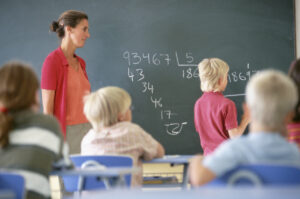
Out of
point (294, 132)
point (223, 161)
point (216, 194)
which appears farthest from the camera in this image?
point (294, 132)

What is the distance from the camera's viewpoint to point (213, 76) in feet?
11.6

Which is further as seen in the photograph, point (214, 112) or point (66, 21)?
point (66, 21)

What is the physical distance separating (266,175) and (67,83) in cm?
255

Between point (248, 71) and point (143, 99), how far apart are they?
3.64ft

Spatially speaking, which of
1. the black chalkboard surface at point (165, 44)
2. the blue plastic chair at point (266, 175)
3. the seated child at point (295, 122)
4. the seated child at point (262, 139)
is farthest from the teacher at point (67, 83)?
the blue plastic chair at point (266, 175)

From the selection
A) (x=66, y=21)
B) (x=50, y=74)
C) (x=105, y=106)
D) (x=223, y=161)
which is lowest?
(x=223, y=161)

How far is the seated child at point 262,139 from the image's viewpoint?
152cm

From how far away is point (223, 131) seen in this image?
3441 millimetres

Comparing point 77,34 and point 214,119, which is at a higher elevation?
point 77,34

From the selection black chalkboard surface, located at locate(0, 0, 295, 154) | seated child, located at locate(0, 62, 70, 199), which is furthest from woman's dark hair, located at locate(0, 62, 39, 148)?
black chalkboard surface, located at locate(0, 0, 295, 154)

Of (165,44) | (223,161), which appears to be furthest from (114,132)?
(165,44)

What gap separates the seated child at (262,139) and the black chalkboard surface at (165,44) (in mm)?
3021

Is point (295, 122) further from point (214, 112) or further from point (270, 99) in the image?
point (214, 112)

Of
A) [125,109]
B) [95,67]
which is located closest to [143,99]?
[95,67]
